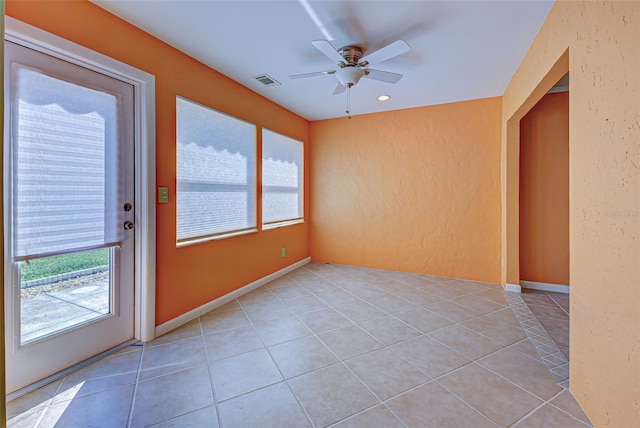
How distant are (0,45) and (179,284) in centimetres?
211

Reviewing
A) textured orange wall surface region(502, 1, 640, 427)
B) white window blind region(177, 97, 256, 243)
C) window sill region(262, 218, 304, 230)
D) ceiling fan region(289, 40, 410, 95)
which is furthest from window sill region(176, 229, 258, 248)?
textured orange wall surface region(502, 1, 640, 427)

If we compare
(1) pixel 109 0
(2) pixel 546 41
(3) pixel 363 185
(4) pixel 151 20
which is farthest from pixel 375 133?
(1) pixel 109 0

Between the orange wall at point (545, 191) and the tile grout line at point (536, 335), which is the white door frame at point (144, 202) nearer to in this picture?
the tile grout line at point (536, 335)

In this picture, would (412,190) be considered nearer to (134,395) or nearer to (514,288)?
(514,288)

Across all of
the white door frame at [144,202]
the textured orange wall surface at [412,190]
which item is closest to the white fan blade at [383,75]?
the textured orange wall surface at [412,190]

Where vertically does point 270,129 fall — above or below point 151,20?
below

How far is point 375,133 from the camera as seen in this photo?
433 cm

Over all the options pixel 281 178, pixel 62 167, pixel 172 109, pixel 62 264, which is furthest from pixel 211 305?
pixel 281 178

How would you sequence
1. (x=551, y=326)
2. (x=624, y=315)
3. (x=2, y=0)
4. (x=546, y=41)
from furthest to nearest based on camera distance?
(x=551, y=326) → (x=546, y=41) → (x=624, y=315) → (x=2, y=0)

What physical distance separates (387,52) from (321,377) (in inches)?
93.3

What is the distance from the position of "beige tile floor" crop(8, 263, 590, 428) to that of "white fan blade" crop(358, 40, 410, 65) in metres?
2.24

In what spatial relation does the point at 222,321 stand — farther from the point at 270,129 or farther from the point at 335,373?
the point at 270,129

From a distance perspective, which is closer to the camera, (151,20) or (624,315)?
(624,315)

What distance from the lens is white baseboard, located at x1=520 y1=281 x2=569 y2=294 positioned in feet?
11.3
